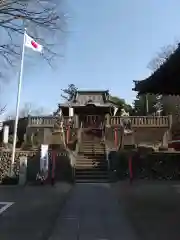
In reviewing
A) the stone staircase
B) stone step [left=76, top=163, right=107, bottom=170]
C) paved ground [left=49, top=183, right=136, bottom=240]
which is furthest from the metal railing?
paved ground [left=49, top=183, right=136, bottom=240]

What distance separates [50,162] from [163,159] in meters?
5.60

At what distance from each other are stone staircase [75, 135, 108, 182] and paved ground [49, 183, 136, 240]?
599 cm

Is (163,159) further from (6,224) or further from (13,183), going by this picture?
(6,224)

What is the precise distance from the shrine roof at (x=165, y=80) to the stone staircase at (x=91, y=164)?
798cm

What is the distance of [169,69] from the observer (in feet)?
28.2

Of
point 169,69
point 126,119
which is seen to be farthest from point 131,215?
point 126,119

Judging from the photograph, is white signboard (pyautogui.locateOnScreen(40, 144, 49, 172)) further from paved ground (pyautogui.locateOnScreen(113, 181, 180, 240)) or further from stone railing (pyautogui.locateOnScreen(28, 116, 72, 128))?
stone railing (pyautogui.locateOnScreen(28, 116, 72, 128))

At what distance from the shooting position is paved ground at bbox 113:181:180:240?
274 inches

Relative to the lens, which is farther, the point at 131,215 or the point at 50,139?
the point at 50,139

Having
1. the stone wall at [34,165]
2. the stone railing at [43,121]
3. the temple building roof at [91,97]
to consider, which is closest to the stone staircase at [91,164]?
the stone wall at [34,165]

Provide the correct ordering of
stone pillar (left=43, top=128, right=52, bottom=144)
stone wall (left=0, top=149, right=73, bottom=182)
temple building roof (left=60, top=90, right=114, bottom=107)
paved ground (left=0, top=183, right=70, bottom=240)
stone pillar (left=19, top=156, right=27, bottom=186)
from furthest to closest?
temple building roof (left=60, top=90, right=114, bottom=107) < stone pillar (left=43, top=128, right=52, bottom=144) < stone wall (left=0, top=149, right=73, bottom=182) < stone pillar (left=19, top=156, right=27, bottom=186) < paved ground (left=0, top=183, right=70, bottom=240)

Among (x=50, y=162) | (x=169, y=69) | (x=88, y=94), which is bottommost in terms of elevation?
(x=50, y=162)

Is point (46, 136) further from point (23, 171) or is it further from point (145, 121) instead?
point (23, 171)

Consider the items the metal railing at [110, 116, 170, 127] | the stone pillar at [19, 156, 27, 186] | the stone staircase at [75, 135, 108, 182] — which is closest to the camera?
the stone pillar at [19, 156, 27, 186]
